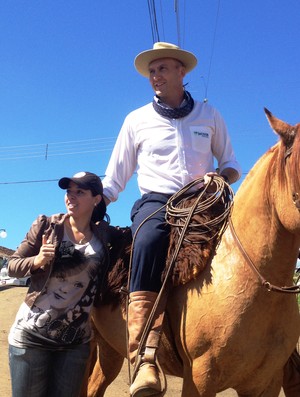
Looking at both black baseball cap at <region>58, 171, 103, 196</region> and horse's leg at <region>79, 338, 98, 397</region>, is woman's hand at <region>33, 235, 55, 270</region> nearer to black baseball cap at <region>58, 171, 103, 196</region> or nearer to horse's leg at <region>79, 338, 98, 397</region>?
black baseball cap at <region>58, 171, 103, 196</region>

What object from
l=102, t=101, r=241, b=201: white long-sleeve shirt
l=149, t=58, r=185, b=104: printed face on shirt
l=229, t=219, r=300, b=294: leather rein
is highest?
l=149, t=58, r=185, b=104: printed face on shirt

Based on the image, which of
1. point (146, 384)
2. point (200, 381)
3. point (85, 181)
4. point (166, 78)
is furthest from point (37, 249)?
point (166, 78)

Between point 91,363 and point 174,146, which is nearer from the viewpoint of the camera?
point 174,146

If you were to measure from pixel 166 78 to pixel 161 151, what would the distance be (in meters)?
0.63

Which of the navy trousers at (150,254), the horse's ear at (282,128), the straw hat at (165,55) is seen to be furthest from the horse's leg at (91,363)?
the horse's ear at (282,128)

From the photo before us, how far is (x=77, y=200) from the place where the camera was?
147 inches

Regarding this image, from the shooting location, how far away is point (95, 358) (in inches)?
210

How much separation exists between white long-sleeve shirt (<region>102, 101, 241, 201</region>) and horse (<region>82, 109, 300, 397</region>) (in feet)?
2.24

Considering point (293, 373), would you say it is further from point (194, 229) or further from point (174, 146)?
point (174, 146)

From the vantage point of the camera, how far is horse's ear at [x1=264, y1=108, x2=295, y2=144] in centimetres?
292

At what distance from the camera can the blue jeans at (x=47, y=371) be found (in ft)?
11.2

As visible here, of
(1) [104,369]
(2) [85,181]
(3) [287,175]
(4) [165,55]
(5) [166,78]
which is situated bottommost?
(1) [104,369]

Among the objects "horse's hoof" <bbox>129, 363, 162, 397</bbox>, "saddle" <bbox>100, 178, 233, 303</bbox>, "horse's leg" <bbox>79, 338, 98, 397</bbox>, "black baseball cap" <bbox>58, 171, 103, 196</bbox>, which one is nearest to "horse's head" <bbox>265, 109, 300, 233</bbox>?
"saddle" <bbox>100, 178, 233, 303</bbox>

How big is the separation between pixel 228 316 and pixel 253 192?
831 mm
